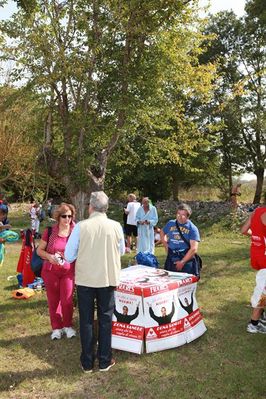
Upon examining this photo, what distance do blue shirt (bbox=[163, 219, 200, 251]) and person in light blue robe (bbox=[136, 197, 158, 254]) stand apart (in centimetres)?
Result: 351

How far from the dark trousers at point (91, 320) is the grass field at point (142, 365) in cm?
19

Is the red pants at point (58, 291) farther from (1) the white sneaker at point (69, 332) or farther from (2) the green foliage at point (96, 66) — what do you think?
(2) the green foliage at point (96, 66)

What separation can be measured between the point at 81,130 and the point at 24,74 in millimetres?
1238

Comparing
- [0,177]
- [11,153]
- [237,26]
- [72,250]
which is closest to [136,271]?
[72,250]

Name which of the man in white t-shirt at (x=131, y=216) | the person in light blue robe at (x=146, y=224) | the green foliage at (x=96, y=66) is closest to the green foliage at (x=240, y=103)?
the man in white t-shirt at (x=131, y=216)

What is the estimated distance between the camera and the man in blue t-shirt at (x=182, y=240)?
580 cm

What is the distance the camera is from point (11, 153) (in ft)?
52.0

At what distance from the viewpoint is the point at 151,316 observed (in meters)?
4.95

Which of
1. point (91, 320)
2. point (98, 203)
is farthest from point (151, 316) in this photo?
point (98, 203)

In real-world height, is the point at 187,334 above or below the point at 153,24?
below

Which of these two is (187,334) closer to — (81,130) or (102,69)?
(81,130)

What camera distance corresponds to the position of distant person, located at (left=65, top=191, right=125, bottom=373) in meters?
4.28

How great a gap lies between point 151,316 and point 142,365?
58cm

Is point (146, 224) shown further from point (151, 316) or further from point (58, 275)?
point (151, 316)
